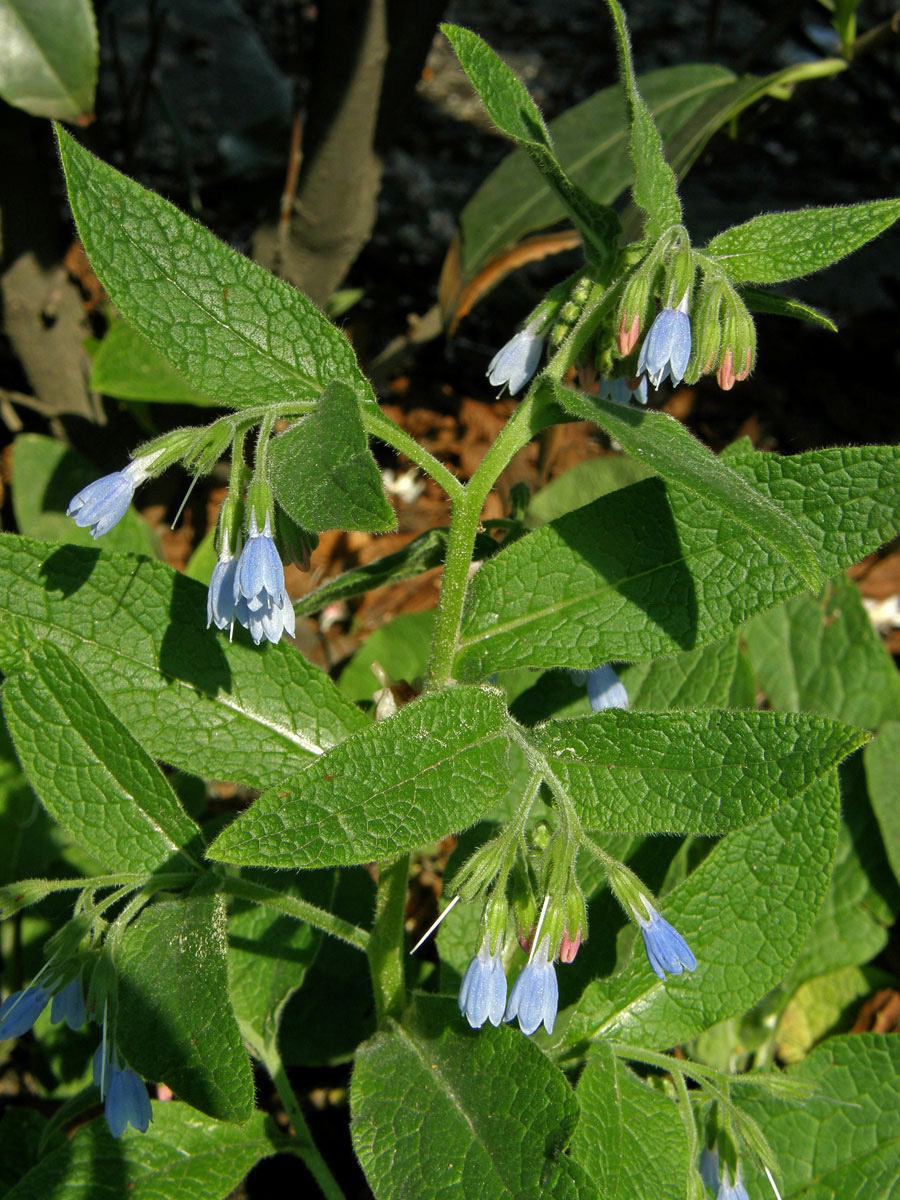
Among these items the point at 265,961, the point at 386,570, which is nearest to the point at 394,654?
the point at 265,961

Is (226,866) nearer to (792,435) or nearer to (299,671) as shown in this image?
(299,671)

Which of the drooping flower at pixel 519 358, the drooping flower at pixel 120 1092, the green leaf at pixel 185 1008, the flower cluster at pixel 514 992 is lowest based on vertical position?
the drooping flower at pixel 120 1092

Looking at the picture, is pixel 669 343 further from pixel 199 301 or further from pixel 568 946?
pixel 568 946

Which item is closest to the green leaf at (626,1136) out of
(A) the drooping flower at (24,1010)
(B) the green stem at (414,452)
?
(A) the drooping flower at (24,1010)

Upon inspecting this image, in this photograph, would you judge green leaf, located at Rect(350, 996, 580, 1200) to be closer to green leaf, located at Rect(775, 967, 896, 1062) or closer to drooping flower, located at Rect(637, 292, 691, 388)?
drooping flower, located at Rect(637, 292, 691, 388)

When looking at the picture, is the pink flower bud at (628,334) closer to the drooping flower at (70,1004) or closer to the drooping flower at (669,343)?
the drooping flower at (669,343)

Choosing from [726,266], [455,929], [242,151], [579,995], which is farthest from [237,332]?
[242,151]
